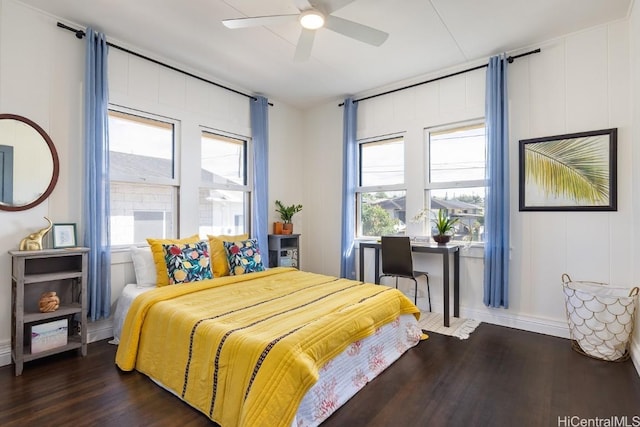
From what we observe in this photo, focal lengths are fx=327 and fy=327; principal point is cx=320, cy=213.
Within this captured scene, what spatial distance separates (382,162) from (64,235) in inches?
136

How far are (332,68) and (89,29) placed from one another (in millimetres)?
2288

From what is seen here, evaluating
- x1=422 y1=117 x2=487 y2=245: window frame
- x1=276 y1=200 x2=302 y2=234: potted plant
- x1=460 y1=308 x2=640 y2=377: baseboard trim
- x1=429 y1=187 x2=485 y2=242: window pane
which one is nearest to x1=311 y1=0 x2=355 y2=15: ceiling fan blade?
x1=422 y1=117 x2=487 y2=245: window frame

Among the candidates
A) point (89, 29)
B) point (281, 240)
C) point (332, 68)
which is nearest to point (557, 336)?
point (281, 240)

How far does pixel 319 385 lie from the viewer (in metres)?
1.81

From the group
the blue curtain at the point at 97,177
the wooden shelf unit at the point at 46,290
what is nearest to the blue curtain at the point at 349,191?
the blue curtain at the point at 97,177

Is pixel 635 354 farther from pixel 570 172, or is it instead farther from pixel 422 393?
pixel 422 393

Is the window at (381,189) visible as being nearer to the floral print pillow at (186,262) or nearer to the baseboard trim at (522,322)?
the baseboard trim at (522,322)

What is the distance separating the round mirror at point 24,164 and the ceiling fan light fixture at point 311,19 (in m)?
2.25

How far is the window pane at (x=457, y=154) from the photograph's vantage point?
11.8 feet

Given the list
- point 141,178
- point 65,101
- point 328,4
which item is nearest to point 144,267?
point 141,178

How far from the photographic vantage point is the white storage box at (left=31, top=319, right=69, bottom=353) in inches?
94.4

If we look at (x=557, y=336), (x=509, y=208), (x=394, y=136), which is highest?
(x=394, y=136)

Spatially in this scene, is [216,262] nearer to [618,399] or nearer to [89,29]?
[89,29]

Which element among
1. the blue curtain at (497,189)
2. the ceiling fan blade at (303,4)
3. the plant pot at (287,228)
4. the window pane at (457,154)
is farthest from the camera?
the plant pot at (287,228)
